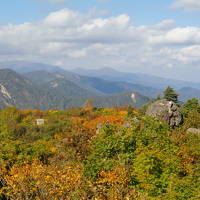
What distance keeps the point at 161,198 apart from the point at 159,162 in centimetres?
246

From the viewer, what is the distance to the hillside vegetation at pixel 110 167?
10.8 metres

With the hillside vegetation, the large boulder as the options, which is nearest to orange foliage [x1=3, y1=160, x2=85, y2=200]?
the hillside vegetation

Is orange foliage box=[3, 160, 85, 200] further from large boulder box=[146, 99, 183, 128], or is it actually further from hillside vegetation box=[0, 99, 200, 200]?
large boulder box=[146, 99, 183, 128]

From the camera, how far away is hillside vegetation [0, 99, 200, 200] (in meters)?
10.8

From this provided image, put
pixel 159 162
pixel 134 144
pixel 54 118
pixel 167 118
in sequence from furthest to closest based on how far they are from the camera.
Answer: pixel 54 118 → pixel 167 118 → pixel 134 144 → pixel 159 162

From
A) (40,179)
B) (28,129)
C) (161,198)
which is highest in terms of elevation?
(40,179)

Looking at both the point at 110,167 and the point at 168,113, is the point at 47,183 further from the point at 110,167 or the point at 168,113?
the point at 168,113

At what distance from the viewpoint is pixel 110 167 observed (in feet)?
46.9

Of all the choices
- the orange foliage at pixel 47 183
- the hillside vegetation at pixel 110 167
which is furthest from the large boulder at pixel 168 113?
the orange foliage at pixel 47 183

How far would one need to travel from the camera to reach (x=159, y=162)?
13.7m

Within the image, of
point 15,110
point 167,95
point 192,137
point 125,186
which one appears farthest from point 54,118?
point 125,186

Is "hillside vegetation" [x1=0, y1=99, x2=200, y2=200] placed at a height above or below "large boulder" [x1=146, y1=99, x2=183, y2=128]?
below

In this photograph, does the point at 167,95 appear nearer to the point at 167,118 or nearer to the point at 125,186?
the point at 167,118

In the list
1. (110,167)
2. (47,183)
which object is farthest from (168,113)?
(47,183)
